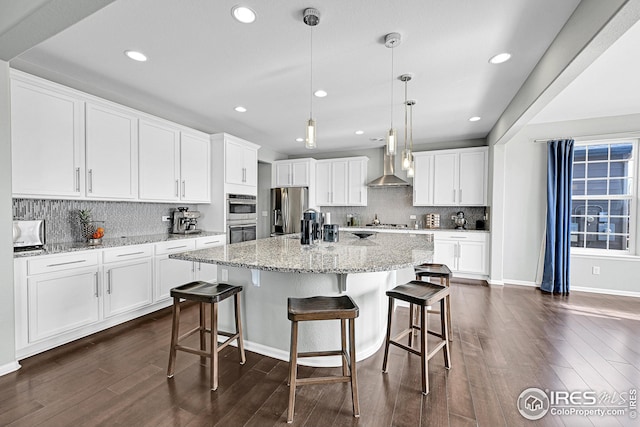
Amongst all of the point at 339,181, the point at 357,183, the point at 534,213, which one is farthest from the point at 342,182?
the point at 534,213

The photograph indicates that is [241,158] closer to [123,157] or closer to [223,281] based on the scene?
[123,157]

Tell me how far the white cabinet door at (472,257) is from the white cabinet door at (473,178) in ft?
2.58

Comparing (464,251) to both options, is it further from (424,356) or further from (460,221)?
(424,356)

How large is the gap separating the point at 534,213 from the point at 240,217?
4.84m

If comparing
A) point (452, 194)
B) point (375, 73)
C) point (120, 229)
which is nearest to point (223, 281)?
point (120, 229)

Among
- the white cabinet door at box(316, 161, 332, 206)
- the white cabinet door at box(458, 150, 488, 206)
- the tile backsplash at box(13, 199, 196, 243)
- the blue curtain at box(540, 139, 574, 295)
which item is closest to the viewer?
the tile backsplash at box(13, 199, 196, 243)

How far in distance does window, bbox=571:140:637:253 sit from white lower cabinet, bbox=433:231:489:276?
4.37 feet

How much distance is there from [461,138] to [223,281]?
16.7 ft

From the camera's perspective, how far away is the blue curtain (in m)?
4.28

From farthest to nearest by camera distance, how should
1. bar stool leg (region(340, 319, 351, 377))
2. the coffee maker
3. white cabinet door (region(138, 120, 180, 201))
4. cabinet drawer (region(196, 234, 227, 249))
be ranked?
the coffee maker
cabinet drawer (region(196, 234, 227, 249))
white cabinet door (region(138, 120, 180, 201))
bar stool leg (region(340, 319, 351, 377))

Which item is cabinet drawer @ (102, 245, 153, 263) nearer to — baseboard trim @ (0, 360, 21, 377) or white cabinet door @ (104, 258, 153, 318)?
white cabinet door @ (104, 258, 153, 318)

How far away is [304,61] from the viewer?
2.61 metres

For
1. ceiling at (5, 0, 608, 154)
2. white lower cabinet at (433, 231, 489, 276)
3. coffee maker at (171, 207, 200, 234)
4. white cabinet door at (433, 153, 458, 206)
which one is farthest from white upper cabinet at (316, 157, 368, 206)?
coffee maker at (171, 207, 200, 234)

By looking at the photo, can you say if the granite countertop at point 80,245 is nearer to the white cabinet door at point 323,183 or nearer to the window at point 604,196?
the white cabinet door at point 323,183
